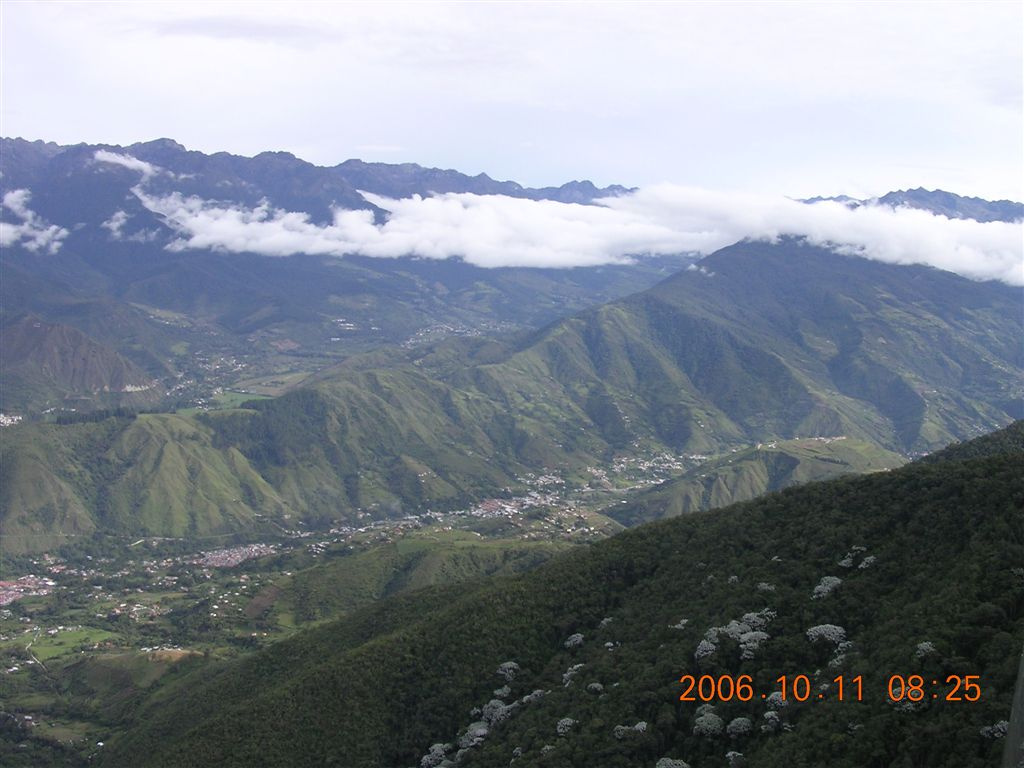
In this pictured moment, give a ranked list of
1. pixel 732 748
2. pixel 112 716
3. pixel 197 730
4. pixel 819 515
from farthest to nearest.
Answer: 1. pixel 112 716
2. pixel 197 730
3. pixel 819 515
4. pixel 732 748

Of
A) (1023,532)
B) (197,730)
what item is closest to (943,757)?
(1023,532)

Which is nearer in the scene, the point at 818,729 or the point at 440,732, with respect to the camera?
the point at 818,729

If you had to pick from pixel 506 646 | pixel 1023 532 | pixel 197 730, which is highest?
pixel 1023 532

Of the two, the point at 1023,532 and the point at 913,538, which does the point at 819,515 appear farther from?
the point at 1023,532

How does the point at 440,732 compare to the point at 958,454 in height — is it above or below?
below

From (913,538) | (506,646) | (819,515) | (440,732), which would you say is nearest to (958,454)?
(819,515)

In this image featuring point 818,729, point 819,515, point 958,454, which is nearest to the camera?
point 818,729

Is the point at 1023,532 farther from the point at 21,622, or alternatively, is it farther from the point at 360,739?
the point at 21,622
